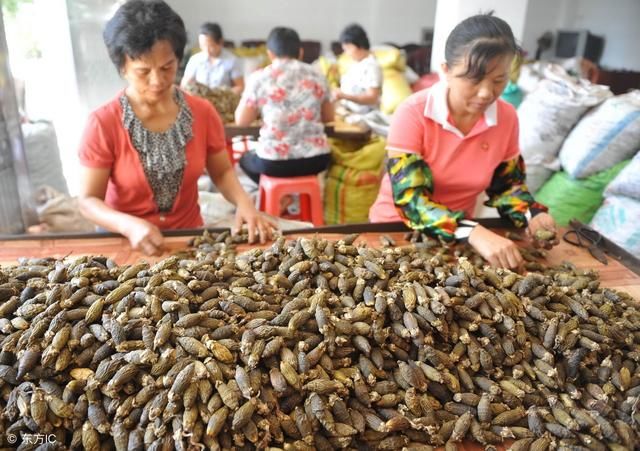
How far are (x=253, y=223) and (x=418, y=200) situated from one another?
1.82 ft

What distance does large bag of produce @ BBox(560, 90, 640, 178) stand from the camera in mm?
2867

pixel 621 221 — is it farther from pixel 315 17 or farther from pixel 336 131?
pixel 315 17

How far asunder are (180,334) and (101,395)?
175 mm

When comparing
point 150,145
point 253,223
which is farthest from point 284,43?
point 253,223

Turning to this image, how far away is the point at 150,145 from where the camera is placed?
1787mm

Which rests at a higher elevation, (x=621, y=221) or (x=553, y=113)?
(x=553, y=113)

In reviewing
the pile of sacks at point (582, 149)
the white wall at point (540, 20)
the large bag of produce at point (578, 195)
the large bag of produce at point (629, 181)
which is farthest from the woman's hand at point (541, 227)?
the white wall at point (540, 20)

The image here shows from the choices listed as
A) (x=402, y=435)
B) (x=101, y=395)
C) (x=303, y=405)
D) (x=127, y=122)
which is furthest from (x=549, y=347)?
(x=127, y=122)

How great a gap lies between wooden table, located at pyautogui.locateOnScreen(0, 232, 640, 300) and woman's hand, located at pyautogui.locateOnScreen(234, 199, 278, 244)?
2.5 inches

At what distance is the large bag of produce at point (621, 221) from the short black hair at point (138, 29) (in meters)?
2.18

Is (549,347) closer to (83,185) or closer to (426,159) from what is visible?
(426,159)

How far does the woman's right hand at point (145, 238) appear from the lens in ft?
5.06

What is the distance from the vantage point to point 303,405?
3.20 feet

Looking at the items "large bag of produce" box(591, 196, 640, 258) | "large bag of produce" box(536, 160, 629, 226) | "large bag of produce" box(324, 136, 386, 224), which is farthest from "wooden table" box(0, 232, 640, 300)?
"large bag of produce" box(324, 136, 386, 224)
